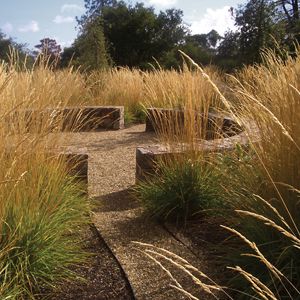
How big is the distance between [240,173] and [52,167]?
3.30 feet

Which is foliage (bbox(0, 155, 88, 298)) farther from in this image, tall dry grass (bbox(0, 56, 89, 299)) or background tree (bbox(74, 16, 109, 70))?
background tree (bbox(74, 16, 109, 70))

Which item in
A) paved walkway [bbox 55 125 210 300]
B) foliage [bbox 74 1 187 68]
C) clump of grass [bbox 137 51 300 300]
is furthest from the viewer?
foliage [bbox 74 1 187 68]

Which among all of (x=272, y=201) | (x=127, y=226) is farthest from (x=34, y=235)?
(x=272, y=201)

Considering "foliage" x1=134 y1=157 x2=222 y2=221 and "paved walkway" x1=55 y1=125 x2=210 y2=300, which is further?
"foliage" x1=134 y1=157 x2=222 y2=221

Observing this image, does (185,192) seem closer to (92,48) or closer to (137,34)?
(92,48)

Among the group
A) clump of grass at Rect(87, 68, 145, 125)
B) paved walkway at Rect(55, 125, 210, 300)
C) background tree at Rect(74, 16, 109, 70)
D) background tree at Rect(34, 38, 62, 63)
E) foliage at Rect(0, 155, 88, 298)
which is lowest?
paved walkway at Rect(55, 125, 210, 300)

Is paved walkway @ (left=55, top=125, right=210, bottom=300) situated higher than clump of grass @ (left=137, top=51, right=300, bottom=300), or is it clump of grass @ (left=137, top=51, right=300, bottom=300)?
clump of grass @ (left=137, top=51, right=300, bottom=300)

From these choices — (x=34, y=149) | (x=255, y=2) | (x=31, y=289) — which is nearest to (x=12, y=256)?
(x=31, y=289)

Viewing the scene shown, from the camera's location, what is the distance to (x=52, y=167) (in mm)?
2551

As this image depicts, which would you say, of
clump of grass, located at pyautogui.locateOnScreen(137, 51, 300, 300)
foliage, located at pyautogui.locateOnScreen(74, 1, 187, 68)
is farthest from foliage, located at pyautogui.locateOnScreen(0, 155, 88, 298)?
foliage, located at pyautogui.locateOnScreen(74, 1, 187, 68)

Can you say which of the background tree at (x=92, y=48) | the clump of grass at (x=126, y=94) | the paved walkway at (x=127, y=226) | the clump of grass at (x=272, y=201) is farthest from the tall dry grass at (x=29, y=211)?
the background tree at (x=92, y=48)

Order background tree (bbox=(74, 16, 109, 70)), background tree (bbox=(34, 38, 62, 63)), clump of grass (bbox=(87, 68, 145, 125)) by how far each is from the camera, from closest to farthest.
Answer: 1. background tree (bbox=(34, 38, 62, 63))
2. clump of grass (bbox=(87, 68, 145, 125))
3. background tree (bbox=(74, 16, 109, 70))

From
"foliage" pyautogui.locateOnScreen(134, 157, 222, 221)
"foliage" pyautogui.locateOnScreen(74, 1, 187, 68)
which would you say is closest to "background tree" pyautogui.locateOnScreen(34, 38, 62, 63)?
"foliage" pyautogui.locateOnScreen(134, 157, 222, 221)

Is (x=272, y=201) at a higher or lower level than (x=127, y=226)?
higher
